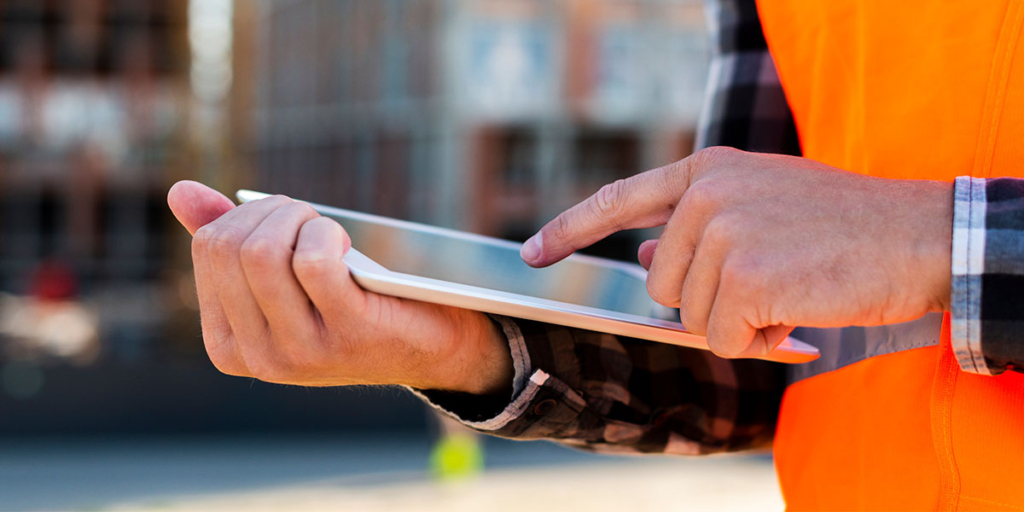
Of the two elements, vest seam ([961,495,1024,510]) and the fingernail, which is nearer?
vest seam ([961,495,1024,510])

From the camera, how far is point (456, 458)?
6.28 meters

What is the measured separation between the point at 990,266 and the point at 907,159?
170 millimetres

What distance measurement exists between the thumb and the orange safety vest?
460 mm

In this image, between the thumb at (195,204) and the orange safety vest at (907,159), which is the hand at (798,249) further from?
the thumb at (195,204)

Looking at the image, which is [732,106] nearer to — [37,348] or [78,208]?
[37,348]

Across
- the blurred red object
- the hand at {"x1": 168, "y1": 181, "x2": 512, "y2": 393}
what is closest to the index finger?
the hand at {"x1": 168, "y1": 181, "x2": 512, "y2": 393}

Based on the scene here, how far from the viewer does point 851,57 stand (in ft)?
2.35

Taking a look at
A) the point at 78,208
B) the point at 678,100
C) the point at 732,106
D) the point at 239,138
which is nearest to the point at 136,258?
the point at 78,208

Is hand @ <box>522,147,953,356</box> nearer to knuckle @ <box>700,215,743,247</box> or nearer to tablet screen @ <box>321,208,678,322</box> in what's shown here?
knuckle @ <box>700,215,743,247</box>

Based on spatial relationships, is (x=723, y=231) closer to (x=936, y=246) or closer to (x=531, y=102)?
(x=936, y=246)

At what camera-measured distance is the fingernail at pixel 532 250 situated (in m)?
0.65

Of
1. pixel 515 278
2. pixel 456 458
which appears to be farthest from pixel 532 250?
pixel 456 458

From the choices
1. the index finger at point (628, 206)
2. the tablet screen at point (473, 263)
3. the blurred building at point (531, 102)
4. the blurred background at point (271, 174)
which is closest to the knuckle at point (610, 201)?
the index finger at point (628, 206)

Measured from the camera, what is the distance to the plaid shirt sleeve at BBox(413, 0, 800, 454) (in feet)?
2.37
